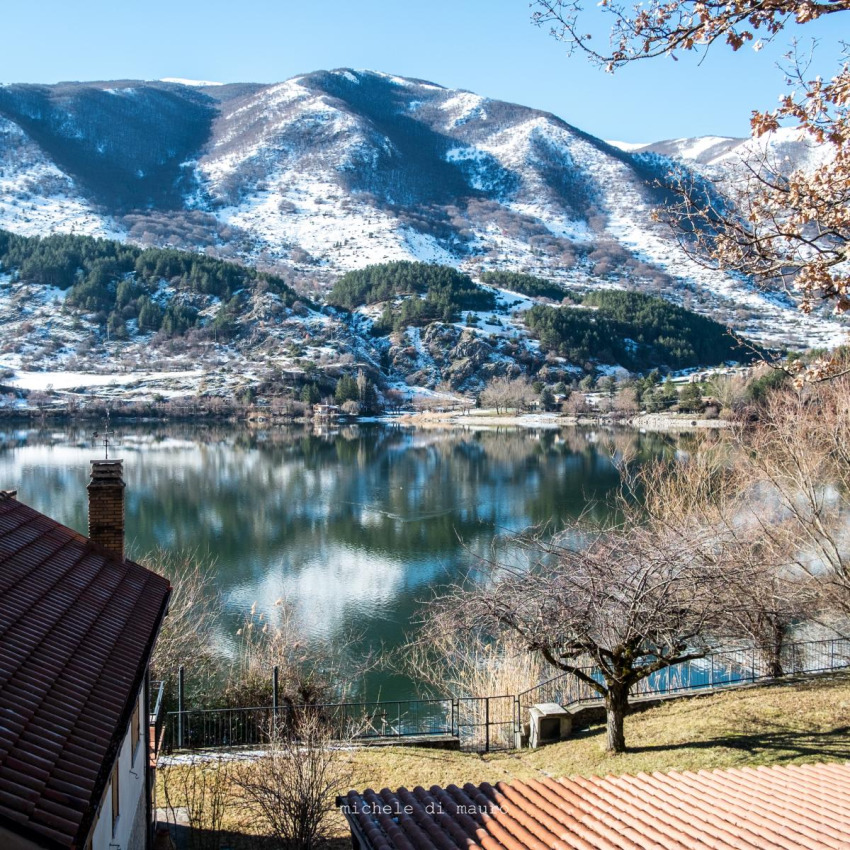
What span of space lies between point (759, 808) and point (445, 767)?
730 cm

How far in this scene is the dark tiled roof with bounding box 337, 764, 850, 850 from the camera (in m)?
6.72

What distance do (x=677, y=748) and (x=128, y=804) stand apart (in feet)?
28.9

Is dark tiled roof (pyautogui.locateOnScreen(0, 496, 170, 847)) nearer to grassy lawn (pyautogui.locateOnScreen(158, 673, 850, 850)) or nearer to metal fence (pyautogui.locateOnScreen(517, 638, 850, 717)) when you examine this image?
grassy lawn (pyautogui.locateOnScreen(158, 673, 850, 850))

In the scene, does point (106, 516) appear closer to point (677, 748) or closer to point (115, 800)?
point (115, 800)

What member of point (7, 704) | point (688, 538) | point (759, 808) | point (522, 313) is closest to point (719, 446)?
point (688, 538)

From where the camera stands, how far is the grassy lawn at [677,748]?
12.2 metres

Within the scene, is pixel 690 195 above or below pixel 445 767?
above

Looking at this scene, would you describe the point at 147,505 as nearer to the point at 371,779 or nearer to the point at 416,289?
the point at 371,779

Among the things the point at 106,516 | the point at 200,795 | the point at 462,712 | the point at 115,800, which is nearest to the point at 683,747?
the point at 462,712

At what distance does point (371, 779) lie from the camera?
41.9 feet

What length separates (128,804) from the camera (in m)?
8.56

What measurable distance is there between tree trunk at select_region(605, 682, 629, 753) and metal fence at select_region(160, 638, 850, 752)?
2.26m

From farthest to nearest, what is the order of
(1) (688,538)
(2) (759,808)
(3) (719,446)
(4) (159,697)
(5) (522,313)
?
(5) (522,313) < (3) (719,446) < (1) (688,538) < (4) (159,697) < (2) (759,808)

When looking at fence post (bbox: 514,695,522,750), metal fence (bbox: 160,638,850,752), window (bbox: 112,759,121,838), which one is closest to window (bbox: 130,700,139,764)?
window (bbox: 112,759,121,838)
